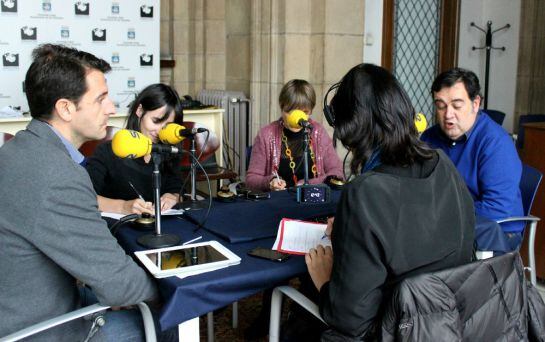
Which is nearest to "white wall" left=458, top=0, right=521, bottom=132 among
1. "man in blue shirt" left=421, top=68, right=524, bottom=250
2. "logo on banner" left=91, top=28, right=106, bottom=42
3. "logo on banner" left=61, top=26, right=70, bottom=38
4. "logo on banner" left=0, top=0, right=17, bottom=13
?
"logo on banner" left=91, top=28, right=106, bottom=42

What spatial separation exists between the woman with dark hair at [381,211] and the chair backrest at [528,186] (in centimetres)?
129

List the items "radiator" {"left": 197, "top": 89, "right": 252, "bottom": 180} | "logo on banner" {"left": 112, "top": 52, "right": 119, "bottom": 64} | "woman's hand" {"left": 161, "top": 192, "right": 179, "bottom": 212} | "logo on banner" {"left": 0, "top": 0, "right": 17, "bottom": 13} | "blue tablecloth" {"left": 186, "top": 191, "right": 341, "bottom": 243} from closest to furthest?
1. "blue tablecloth" {"left": 186, "top": 191, "right": 341, "bottom": 243}
2. "woman's hand" {"left": 161, "top": 192, "right": 179, "bottom": 212}
3. "logo on banner" {"left": 0, "top": 0, "right": 17, "bottom": 13}
4. "logo on banner" {"left": 112, "top": 52, "right": 119, "bottom": 64}
5. "radiator" {"left": 197, "top": 89, "right": 252, "bottom": 180}

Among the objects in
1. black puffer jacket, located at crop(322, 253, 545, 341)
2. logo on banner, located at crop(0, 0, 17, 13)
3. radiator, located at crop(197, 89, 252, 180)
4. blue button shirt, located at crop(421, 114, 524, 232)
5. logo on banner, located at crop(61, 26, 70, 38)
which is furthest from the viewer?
radiator, located at crop(197, 89, 252, 180)

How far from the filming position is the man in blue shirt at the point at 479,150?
2.74 m

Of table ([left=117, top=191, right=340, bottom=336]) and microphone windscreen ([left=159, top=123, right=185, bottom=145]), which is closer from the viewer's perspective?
table ([left=117, top=191, right=340, bottom=336])

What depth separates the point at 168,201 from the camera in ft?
8.39

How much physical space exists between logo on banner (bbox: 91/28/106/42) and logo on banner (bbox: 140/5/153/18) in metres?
0.41

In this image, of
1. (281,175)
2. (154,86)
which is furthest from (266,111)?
(154,86)

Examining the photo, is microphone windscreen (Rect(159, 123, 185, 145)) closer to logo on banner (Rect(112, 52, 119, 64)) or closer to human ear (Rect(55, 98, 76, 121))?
human ear (Rect(55, 98, 76, 121))

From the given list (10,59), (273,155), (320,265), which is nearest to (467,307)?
(320,265)

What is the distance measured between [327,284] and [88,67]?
980 millimetres

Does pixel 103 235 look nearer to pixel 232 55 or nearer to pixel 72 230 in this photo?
pixel 72 230

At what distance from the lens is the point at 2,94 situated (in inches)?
201

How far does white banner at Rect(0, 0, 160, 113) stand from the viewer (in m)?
5.08
